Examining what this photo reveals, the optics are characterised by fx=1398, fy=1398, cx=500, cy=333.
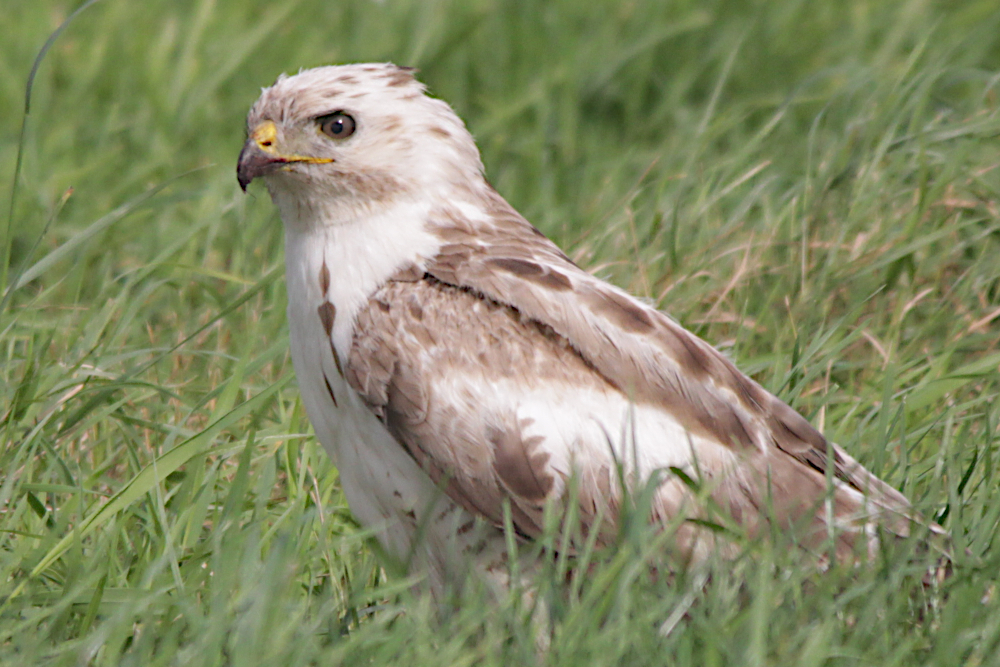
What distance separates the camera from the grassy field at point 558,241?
3072 millimetres

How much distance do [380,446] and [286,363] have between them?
1.31 metres

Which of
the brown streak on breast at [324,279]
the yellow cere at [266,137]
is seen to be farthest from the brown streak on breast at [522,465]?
the yellow cere at [266,137]

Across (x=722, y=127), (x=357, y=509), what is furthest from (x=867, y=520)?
(x=722, y=127)

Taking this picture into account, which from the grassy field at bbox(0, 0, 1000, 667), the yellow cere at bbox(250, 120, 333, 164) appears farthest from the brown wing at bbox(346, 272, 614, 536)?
the yellow cere at bbox(250, 120, 333, 164)

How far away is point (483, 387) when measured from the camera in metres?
3.54

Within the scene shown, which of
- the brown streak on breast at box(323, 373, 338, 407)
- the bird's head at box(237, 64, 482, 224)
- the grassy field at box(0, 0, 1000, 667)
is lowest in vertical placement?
the grassy field at box(0, 0, 1000, 667)

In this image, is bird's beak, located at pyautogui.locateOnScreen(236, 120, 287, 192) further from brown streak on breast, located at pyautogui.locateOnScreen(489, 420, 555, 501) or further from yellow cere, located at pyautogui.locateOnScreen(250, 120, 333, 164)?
brown streak on breast, located at pyautogui.locateOnScreen(489, 420, 555, 501)

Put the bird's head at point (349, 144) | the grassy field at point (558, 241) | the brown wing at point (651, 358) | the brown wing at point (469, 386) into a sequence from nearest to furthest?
the grassy field at point (558, 241), the brown wing at point (469, 386), the brown wing at point (651, 358), the bird's head at point (349, 144)

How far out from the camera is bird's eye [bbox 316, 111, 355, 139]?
393 cm

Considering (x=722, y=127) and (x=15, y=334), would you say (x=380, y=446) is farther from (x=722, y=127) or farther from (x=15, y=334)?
(x=722, y=127)

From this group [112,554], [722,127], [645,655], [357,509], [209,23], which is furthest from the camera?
[209,23]

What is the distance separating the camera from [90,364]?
4344mm

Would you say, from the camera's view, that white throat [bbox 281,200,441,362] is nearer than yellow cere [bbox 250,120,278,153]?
Yes

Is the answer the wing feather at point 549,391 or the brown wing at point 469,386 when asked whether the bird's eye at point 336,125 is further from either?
the brown wing at point 469,386
